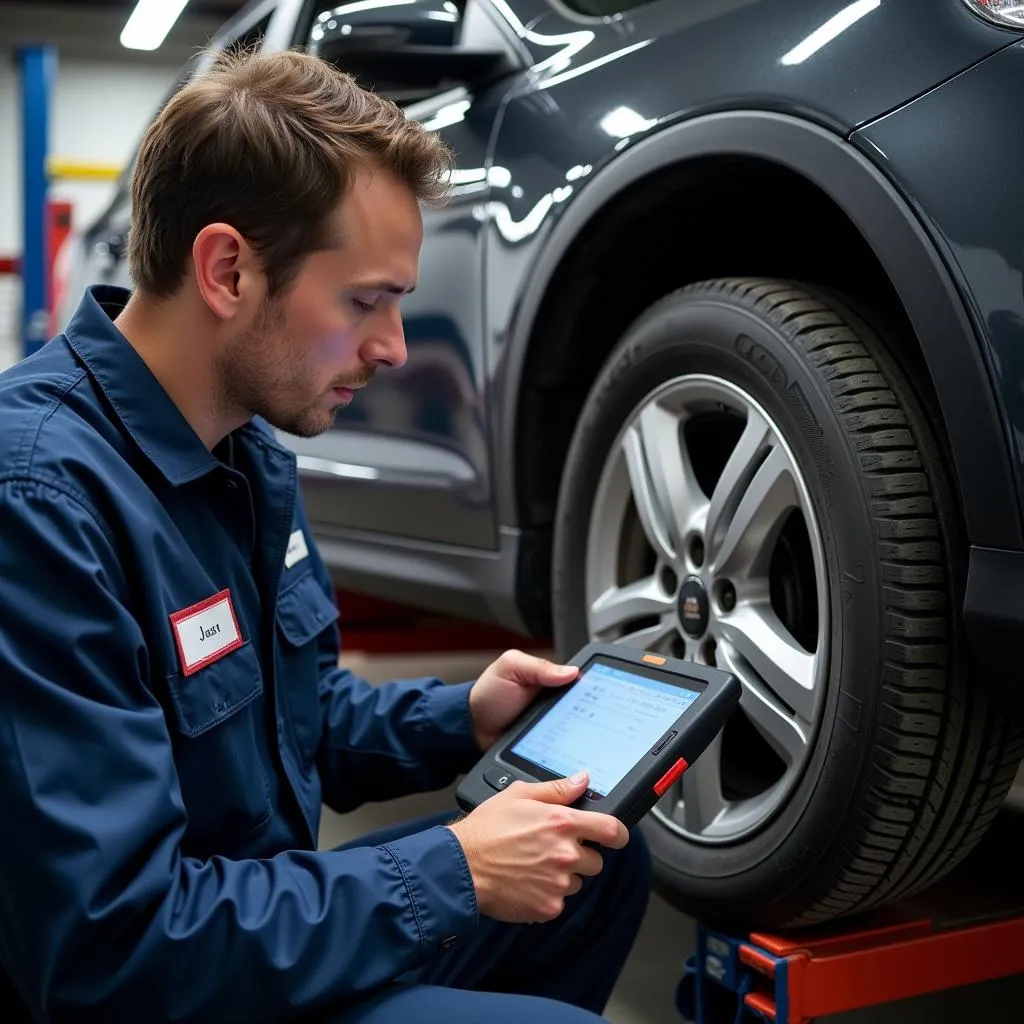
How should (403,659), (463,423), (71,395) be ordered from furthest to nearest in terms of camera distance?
(403,659), (463,423), (71,395)

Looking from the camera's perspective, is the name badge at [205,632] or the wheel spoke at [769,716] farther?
the wheel spoke at [769,716]

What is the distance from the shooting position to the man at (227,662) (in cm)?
78

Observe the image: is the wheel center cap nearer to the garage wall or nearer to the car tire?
the car tire

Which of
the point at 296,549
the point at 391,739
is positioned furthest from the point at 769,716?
the point at 296,549

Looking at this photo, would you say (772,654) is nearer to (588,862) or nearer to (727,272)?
(588,862)

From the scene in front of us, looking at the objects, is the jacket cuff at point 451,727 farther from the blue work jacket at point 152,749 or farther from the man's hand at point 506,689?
the blue work jacket at point 152,749

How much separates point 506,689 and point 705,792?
24cm

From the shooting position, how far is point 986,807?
1.10 meters

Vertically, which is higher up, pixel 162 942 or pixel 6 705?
pixel 6 705

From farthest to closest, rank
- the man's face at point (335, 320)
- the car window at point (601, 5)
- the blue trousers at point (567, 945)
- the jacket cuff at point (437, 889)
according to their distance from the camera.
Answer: the car window at point (601, 5) < the blue trousers at point (567, 945) < the man's face at point (335, 320) < the jacket cuff at point (437, 889)

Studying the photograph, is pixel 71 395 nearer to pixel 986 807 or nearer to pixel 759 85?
pixel 759 85

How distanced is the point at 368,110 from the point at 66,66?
10018 mm

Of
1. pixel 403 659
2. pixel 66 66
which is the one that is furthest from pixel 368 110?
pixel 66 66

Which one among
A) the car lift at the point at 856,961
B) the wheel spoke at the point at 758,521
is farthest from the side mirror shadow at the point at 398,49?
the car lift at the point at 856,961
